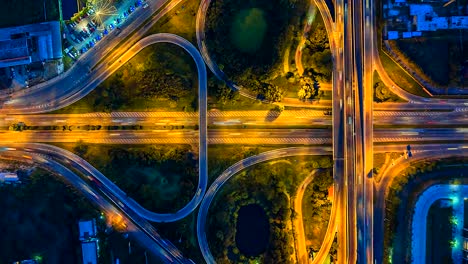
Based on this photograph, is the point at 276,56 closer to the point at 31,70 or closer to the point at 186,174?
the point at 186,174

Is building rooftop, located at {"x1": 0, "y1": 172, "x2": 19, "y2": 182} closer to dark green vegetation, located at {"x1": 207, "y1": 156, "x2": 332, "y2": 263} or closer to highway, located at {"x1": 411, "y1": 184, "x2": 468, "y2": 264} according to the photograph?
dark green vegetation, located at {"x1": 207, "y1": 156, "x2": 332, "y2": 263}

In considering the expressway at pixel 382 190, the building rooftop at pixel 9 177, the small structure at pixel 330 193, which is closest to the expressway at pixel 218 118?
the expressway at pixel 382 190

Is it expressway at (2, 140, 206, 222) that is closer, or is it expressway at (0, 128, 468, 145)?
expressway at (2, 140, 206, 222)

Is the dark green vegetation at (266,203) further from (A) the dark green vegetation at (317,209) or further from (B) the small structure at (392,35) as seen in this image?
(B) the small structure at (392,35)

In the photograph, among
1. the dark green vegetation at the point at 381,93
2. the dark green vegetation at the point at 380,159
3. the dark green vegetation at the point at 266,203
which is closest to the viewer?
the dark green vegetation at the point at 266,203

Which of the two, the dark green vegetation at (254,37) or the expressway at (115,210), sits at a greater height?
the dark green vegetation at (254,37)

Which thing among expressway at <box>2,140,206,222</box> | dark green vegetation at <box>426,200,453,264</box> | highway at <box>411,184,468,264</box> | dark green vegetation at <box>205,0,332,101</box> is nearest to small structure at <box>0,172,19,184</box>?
expressway at <box>2,140,206,222</box>

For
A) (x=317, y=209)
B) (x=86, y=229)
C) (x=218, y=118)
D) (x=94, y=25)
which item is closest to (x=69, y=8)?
(x=94, y=25)
